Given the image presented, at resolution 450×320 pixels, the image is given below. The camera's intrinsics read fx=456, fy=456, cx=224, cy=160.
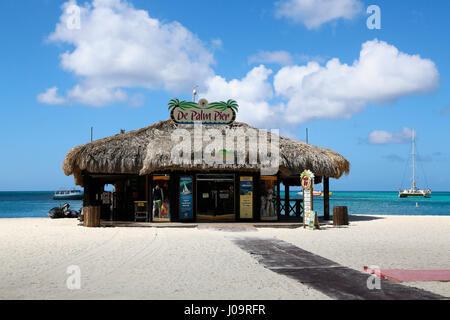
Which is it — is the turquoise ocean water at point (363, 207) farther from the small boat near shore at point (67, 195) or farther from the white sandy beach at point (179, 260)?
the white sandy beach at point (179, 260)

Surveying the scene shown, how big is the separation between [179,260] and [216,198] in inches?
429

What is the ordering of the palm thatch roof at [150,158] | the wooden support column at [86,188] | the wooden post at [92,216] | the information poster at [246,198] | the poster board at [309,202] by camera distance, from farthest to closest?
the wooden support column at [86,188] < the information poster at [246,198] < the palm thatch roof at [150,158] < the wooden post at [92,216] < the poster board at [309,202]

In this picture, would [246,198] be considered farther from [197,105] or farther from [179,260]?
[179,260]

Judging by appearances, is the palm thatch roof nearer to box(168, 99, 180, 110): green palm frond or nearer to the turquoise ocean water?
box(168, 99, 180, 110): green palm frond

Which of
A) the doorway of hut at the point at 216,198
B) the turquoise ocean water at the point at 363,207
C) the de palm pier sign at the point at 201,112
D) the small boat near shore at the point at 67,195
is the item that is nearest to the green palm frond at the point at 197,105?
the de palm pier sign at the point at 201,112

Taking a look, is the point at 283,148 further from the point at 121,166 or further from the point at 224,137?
the point at 121,166

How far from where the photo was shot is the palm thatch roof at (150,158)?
16.3 meters

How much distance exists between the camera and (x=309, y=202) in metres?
15.3

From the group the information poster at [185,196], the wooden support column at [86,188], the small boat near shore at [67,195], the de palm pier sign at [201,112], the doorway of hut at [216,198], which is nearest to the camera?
the information poster at [185,196]

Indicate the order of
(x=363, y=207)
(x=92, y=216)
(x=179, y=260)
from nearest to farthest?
(x=179, y=260) → (x=92, y=216) → (x=363, y=207)

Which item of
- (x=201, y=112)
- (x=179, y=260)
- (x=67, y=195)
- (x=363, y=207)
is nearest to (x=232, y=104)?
(x=201, y=112)

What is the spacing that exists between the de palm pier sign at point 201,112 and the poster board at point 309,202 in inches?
186

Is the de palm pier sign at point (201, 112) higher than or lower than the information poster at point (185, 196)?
higher
